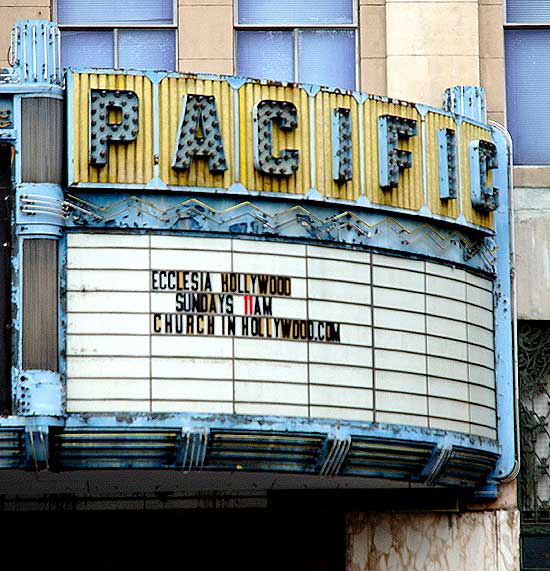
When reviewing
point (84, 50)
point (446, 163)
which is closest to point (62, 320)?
point (446, 163)

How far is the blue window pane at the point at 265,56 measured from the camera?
24.0 m

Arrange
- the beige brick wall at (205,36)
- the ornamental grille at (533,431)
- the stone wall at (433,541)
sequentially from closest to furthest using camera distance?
the stone wall at (433,541) → the ornamental grille at (533,431) → the beige brick wall at (205,36)

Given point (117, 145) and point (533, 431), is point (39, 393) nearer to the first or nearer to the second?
point (117, 145)

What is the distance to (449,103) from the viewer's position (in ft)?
73.5

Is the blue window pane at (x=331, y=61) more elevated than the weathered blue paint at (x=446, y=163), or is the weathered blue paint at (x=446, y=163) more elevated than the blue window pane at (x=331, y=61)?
the blue window pane at (x=331, y=61)

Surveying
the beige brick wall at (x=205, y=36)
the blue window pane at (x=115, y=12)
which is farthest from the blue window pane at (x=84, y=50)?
the beige brick wall at (x=205, y=36)

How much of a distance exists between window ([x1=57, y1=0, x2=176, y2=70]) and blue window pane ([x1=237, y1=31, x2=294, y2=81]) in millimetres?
912

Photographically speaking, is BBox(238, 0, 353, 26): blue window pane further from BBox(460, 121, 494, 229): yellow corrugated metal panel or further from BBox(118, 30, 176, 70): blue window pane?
BBox(460, 121, 494, 229): yellow corrugated metal panel

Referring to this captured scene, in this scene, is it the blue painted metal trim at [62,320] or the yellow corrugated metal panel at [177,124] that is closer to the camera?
the blue painted metal trim at [62,320]

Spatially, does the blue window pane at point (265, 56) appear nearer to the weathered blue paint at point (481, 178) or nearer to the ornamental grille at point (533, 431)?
the weathered blue paint at point (481, 178)

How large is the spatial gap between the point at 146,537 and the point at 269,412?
4419 millimetres

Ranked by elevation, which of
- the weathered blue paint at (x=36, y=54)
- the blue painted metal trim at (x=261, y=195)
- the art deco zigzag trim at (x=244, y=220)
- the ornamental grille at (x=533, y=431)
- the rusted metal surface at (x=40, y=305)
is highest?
the weathered blue paint at (x=36, y=54)

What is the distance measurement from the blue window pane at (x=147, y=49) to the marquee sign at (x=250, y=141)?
171 inches

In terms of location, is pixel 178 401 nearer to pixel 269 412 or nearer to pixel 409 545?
pixel 269 412
